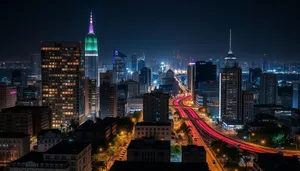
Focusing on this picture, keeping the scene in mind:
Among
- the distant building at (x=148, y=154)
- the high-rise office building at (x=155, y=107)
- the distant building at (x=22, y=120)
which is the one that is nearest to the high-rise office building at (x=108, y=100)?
the high-rise office building at (x=155, y=107)

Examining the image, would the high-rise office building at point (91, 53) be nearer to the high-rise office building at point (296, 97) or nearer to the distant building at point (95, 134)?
the high-rise office building at point (296, 97)

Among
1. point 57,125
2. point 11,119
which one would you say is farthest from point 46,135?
point 57,125

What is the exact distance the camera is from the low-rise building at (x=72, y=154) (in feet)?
94.7

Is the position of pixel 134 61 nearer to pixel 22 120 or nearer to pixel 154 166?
pixel 22 120

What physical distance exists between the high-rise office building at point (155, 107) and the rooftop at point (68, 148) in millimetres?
21794

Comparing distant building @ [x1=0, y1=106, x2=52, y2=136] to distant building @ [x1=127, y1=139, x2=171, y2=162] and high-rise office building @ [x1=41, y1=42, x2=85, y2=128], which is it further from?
distant building @ [x1=127, y1=139, x2=171, y2=162]

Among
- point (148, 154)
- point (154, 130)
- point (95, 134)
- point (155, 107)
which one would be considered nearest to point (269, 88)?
point (155, 107)

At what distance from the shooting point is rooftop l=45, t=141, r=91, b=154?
29.4m

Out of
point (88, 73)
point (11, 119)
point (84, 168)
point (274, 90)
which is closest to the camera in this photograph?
point (84, 168)

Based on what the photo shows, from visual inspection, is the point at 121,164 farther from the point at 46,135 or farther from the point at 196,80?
the point at 196,80

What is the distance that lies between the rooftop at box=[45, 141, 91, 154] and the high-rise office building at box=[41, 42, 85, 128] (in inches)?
947

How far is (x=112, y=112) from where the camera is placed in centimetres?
6400

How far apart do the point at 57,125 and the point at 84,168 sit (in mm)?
26546

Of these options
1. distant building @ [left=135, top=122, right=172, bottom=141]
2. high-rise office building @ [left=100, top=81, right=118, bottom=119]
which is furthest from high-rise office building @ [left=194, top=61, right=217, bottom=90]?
distant building @ [left=135, top=122, right=172, bottom=141]
